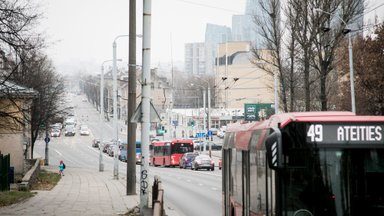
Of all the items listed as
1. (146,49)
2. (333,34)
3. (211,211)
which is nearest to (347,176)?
(146,49)

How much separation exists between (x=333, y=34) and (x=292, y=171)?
29395mm

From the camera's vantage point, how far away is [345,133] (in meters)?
8.63

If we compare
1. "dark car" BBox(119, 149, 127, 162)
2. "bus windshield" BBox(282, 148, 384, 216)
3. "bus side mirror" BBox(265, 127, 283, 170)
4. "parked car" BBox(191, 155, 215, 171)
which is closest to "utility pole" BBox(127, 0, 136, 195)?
"bus windshield" BBox(282, 148, 384, 216)

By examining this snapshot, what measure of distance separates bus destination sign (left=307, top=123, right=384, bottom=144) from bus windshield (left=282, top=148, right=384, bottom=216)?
0.53 feet

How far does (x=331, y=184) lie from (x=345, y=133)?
0.70m

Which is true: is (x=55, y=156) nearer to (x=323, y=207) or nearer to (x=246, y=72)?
(x=246, y=72)

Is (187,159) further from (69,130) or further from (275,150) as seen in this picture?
(69,130)

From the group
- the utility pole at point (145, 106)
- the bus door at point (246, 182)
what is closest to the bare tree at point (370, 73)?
the utility pole at point (145, 106)

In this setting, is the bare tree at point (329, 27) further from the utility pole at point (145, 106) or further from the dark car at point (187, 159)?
the dark car at point (187, 159)

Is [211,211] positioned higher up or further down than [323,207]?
further down

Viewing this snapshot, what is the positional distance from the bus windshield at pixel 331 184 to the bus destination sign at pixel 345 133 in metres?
0.16

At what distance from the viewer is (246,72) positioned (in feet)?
424

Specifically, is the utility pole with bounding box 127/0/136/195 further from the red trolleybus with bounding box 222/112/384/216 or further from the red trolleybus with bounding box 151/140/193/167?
the red trolleybus with bounding box 151/140/193/167

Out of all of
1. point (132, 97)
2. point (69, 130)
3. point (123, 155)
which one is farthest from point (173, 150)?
point (69, 130)
